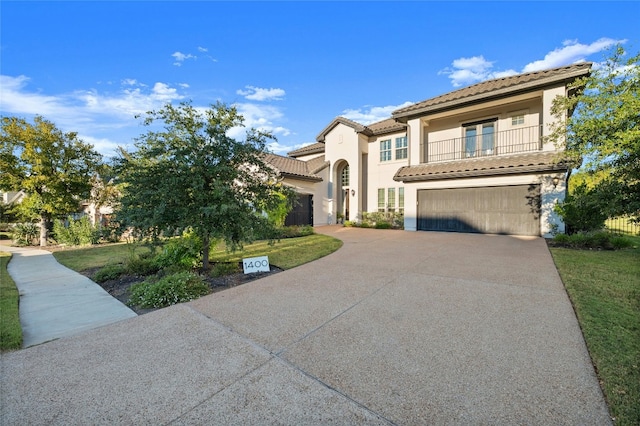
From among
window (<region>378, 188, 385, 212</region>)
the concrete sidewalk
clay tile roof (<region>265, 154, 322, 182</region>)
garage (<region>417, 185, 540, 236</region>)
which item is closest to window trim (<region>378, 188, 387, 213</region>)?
window (<region>378, 188, 385, 212</region>)

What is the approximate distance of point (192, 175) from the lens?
19.8ft

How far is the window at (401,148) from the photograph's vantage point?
18.1 m

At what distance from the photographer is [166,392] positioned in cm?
242

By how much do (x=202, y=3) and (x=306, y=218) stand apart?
1245cm

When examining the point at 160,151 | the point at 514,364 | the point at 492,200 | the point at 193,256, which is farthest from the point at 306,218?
the point at 514,364

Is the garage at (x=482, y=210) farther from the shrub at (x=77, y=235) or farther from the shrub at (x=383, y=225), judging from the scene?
the shrub at (x=77, y=235)

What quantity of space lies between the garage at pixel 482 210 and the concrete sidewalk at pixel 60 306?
1419 centimetres

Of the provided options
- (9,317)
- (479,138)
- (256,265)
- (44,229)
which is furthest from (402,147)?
(44,229)

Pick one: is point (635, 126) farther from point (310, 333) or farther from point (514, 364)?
point (310, 333)

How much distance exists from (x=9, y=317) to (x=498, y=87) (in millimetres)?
17616

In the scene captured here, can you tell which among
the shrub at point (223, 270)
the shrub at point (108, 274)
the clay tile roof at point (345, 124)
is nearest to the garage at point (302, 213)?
the clay tile roof at point (345, 124)

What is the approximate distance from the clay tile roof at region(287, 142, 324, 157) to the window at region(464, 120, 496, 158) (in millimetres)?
10789

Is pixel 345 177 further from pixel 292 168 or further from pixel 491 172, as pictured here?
pixel 491 172

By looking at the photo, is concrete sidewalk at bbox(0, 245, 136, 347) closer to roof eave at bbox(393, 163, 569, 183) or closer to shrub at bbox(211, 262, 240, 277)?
shrub at bbox(211, 262, 240, 277)
